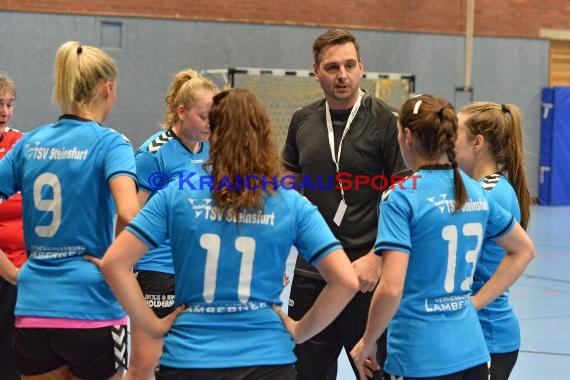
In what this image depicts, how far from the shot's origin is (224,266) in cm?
243

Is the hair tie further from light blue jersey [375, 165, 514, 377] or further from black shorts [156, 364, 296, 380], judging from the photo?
black shorts [156, 364, 296, 380]

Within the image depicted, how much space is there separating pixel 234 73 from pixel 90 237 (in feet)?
32.8

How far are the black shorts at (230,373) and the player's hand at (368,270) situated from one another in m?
0.99

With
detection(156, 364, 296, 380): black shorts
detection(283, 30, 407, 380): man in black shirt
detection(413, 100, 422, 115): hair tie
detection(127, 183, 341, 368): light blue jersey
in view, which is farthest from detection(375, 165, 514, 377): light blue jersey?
detection(283, 30, 407, 380): man in black shirt

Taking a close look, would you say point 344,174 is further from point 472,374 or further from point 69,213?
point 69,213

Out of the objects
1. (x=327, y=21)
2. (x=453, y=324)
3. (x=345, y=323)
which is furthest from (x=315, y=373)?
(x=327, y=21)

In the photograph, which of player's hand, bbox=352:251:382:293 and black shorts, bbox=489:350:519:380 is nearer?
black shorts, bbox=489:350:519:380

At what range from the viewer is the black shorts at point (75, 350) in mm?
2861

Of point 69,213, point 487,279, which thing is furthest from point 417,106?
point 69,213

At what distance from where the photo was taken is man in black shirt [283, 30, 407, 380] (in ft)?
12.3

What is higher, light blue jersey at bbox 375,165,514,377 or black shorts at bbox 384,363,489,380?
light blue jersey at bbox 375,165,514,377

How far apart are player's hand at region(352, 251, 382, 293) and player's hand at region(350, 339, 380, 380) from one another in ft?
1.17

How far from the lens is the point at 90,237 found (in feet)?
9.45

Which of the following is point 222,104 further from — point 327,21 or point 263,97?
point 327,21
